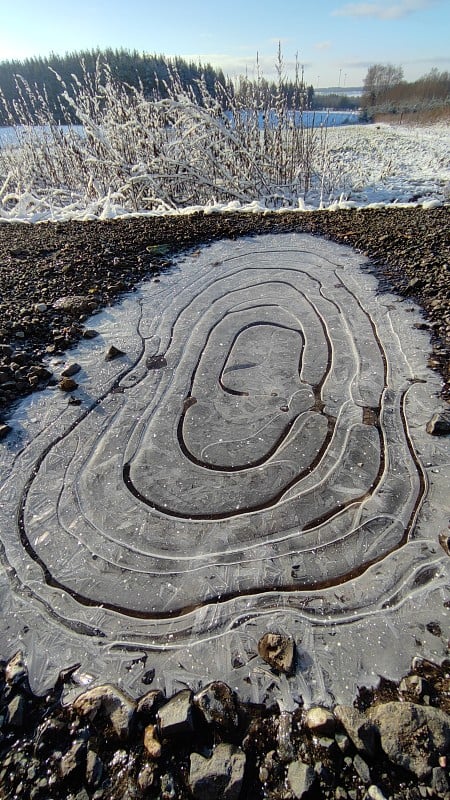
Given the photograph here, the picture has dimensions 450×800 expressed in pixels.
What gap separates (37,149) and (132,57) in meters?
27.7

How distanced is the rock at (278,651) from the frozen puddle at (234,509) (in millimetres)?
26

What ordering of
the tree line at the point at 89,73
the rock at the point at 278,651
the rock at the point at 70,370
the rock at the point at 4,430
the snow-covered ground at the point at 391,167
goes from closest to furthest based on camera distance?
the rock at the point at 278,651 → the rock at the point at 4,430 → the rock at the point at 70,370 → the snow-covered ground at the point at 391,167 → the tree line at the point at 89,73

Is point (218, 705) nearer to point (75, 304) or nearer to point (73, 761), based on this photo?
point (73, 761)

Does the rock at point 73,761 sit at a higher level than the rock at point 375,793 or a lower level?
lower

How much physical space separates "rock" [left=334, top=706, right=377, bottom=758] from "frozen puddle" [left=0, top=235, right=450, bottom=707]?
53 millimetres

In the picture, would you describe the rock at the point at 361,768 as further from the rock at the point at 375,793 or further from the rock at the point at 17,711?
the rock at the point at 17,711

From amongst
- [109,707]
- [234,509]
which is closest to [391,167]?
[234,509]

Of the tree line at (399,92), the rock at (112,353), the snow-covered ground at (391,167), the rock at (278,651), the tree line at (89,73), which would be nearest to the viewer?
the rock at (278,651)

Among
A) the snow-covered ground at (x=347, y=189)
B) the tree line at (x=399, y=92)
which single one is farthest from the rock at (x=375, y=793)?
the tree line at (x=399, y=92)

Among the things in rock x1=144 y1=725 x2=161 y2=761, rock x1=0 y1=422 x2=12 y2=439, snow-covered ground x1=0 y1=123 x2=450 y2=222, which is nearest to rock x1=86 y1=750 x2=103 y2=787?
rock x1=144 y1=725 x2=161 y2=761

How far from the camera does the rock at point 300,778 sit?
3.57ft

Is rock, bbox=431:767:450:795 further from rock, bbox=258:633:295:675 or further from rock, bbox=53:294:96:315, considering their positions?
rock, bbox=53:294:96:315

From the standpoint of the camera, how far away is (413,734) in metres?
1.16

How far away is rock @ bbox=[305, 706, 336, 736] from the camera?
3.96 ft
